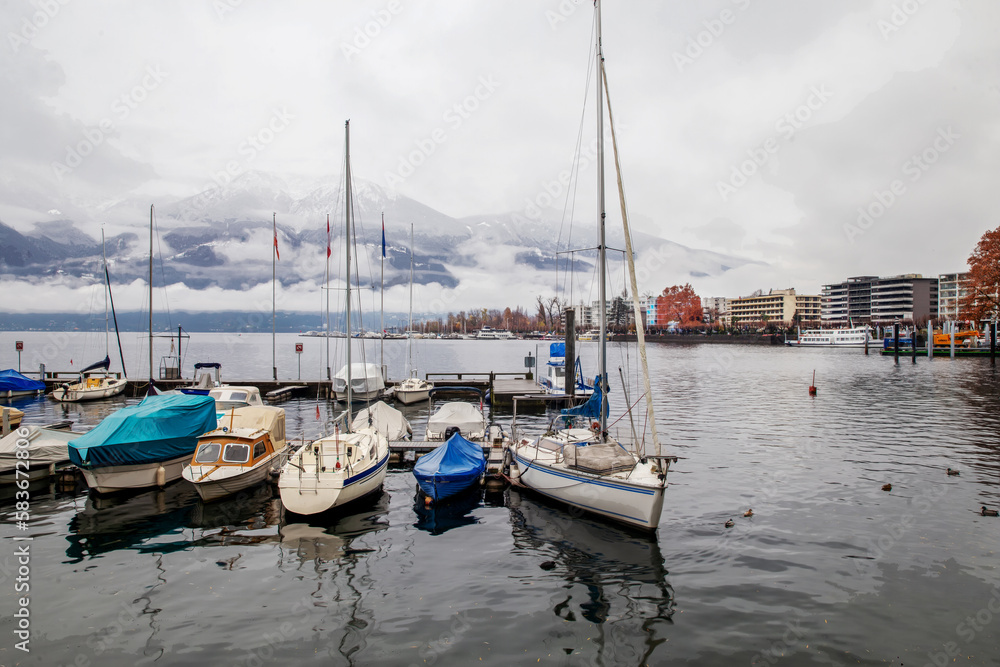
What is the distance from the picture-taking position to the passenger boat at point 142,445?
69.3ft

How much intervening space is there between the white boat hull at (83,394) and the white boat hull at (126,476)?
35.2 meters

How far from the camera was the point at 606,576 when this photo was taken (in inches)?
568

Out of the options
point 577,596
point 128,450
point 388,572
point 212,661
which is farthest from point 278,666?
point 128,450

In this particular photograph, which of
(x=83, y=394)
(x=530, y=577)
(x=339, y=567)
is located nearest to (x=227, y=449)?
(x=339, y=567)

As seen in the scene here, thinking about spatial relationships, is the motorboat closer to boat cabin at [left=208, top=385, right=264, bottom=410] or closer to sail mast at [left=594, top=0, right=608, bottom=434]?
boat cabin at [left=208, top=385, right=264, bottom=410]

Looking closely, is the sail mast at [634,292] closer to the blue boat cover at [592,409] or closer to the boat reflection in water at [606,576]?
the boat reflection in water at [606,576]

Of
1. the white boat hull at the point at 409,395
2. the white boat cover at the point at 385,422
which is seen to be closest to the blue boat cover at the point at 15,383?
the white boat hull at the point at 409,395

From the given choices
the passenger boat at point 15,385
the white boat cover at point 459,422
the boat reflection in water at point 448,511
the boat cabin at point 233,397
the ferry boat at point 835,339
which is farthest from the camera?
the ferry boat at point 835,339

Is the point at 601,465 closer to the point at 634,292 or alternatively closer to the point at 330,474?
the point at 634,292

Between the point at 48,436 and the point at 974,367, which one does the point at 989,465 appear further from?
the point at 974,367

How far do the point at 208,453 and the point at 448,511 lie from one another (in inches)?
408

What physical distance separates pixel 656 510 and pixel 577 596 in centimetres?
440

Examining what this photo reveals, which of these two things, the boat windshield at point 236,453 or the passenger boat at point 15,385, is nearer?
the boat windshield at point 236,453

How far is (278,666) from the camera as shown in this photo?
34.6 ft
